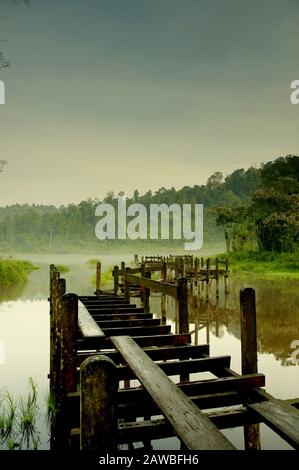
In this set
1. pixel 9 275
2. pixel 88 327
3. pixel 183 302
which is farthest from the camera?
pixel 9 275

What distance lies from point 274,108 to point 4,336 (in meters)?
39.1

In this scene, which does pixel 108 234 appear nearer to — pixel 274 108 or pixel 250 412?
pixel 274 108

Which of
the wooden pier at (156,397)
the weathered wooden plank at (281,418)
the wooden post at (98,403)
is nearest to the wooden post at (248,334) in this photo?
the wooden pier at (156,397)

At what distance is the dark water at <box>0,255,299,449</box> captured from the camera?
9656 mm

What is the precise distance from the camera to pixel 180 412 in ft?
9.76

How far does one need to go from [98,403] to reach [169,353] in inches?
139

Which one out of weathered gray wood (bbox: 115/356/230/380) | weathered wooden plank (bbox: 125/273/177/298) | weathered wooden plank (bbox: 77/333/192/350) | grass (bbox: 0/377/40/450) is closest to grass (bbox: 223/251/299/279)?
weathered wooden plank (bbox: 125/273/177/298)

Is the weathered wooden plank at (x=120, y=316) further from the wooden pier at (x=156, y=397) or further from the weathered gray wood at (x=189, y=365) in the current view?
the weathered gray wood at (x=189, y=365)

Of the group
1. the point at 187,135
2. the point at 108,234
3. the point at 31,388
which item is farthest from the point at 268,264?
the point at 108,234

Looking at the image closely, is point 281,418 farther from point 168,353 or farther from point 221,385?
point 168,353

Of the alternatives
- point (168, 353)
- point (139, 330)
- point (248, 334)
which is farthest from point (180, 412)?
point (139, 330)

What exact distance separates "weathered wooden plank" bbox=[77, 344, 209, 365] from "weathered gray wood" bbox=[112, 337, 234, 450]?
1.15 metres
